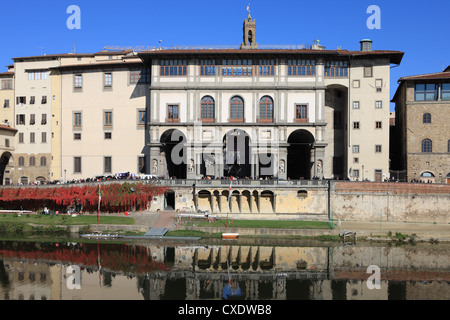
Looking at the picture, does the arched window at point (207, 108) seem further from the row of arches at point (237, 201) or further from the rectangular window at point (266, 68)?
the row of arches at point (237, 201)

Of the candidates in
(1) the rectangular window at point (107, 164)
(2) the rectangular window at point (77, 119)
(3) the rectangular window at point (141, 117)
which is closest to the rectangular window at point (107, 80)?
(2) the rectangular window at point (77, 119)

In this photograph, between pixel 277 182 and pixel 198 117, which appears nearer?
pixel 277 182

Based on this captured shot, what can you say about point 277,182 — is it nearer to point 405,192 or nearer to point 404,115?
point 405,192

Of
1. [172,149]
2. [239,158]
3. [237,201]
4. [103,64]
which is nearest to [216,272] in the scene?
[237,201]

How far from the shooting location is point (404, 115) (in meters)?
68.0

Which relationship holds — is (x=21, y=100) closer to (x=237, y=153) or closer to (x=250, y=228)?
(x=237, y=153)

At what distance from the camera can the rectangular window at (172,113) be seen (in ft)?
213

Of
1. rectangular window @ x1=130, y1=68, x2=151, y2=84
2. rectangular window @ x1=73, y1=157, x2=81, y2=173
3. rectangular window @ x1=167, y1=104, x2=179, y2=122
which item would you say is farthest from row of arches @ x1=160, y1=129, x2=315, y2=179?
rectangular window @ x1=73, y1=157, x2=81, y2=173

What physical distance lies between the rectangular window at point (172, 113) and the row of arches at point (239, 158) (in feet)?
5.24

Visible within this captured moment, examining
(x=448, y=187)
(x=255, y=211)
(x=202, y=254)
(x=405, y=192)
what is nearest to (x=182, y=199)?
(x=255, y=211)

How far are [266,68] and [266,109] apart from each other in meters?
5.50

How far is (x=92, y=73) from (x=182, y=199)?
24.8 metres
